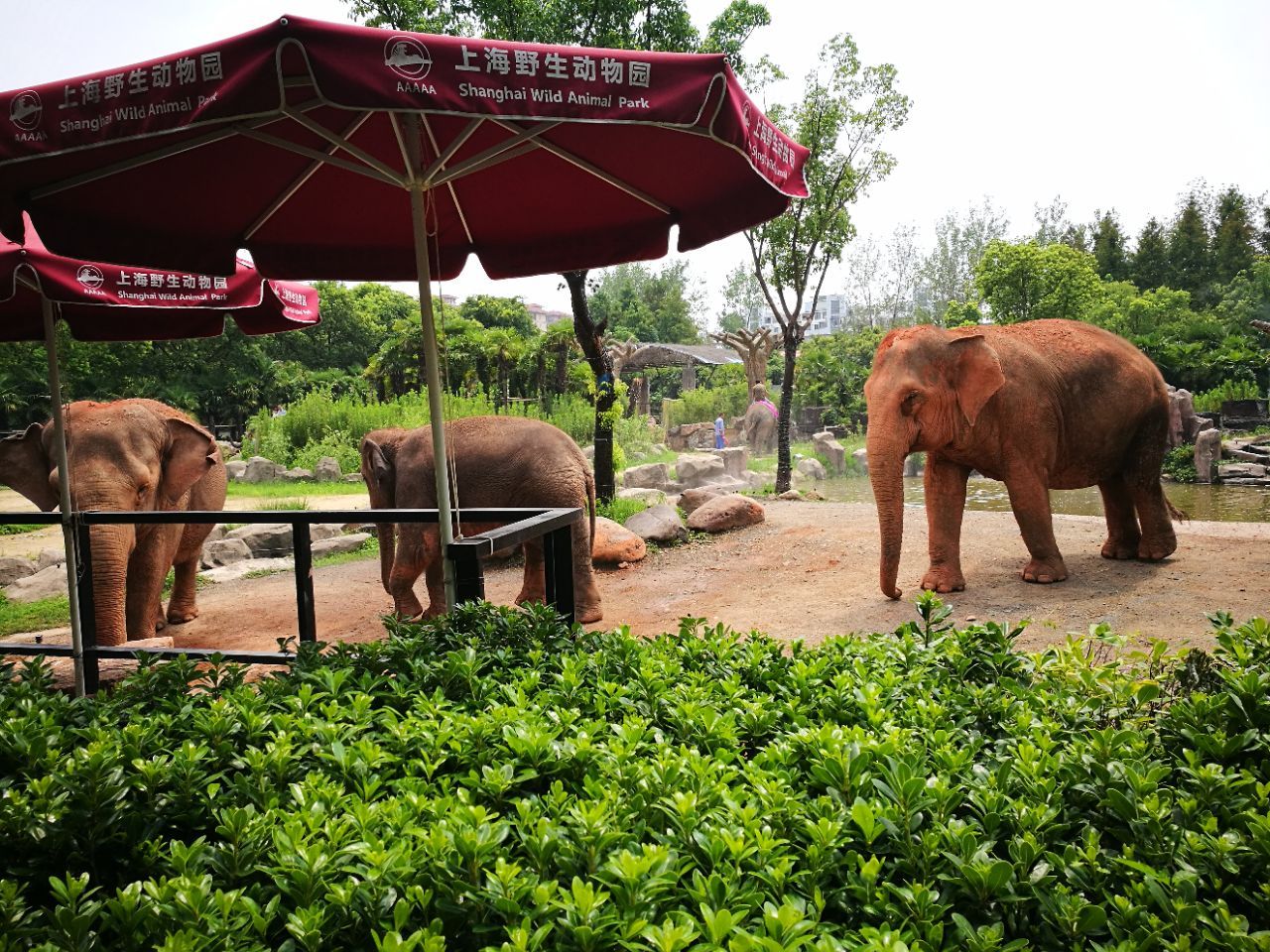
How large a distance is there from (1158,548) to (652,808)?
7.87 m

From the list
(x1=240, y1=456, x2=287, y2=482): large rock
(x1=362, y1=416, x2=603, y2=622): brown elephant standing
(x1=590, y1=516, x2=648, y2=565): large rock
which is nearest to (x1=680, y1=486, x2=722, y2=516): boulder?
(x1=590, y1=516, x2=648, y2=565): large rock

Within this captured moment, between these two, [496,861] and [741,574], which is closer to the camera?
[496,861]

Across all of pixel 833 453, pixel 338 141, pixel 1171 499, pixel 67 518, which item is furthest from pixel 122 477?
pixel 833 453

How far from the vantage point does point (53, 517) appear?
166 inches

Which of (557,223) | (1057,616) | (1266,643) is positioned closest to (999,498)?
(1057,616)

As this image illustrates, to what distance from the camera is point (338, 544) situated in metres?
12.0

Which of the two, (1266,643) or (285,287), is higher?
(285,287)

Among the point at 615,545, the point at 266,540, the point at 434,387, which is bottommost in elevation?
the point at 266,540

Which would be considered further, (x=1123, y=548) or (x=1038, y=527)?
(x=1123, y=548)

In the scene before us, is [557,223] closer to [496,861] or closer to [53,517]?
[53,517]

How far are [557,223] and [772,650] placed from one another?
3340 millimetres

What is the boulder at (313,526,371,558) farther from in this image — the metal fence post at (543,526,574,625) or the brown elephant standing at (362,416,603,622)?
the metal fence post at (543,526,574,625)

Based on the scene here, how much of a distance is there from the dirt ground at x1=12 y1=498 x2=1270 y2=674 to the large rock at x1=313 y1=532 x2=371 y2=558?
0.97m

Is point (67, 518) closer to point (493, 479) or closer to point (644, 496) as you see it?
point (493, 479)
